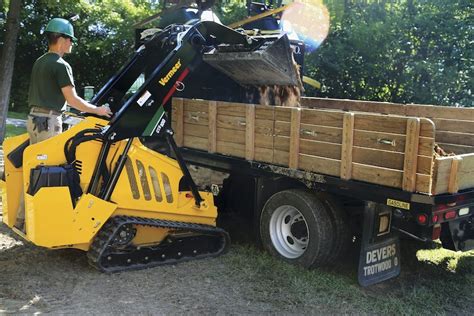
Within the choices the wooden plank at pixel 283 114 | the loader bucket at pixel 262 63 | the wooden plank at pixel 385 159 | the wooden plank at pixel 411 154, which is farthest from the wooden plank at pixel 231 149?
the wooden plank at pixel 411 154

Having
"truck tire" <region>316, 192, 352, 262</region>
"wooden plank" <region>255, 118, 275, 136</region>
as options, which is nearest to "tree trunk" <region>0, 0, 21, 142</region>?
"wooden plank" <region>255, 118, 275, 136</region>

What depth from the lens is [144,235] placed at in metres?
4.97

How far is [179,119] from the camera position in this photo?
235 inches

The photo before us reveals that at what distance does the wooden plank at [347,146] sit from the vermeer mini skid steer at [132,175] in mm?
1266

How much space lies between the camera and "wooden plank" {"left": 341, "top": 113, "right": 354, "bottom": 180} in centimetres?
439

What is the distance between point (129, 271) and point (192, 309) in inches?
36.5

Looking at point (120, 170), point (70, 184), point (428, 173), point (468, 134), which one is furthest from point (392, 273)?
point (70, 184)

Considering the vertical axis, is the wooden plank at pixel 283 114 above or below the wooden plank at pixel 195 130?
above

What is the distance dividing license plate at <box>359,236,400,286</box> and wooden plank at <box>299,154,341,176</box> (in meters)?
0.69

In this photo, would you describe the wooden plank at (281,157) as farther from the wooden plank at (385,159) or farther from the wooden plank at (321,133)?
the wooden plank at (385,159)

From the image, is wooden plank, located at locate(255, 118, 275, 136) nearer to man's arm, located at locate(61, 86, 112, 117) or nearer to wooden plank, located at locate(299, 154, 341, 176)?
wooden plank, located at locate(299, 154, 341, 176)

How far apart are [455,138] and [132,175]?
3330mm

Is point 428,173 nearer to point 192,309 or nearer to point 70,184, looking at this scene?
point 192,309

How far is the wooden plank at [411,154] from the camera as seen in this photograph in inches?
156
